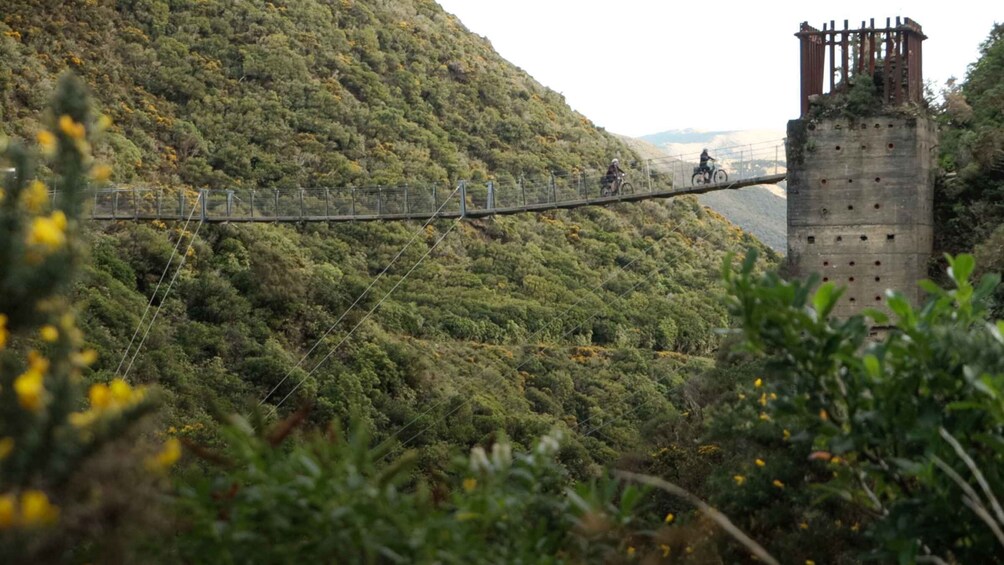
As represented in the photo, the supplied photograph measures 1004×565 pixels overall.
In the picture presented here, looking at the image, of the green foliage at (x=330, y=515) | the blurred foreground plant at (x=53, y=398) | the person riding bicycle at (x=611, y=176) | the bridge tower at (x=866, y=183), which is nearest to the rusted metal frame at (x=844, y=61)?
the bridge tower at (x=866, y=183)

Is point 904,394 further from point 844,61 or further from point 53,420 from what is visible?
point 844,61

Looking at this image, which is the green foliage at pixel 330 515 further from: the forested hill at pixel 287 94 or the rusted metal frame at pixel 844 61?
the forested hill at pixel 287 94

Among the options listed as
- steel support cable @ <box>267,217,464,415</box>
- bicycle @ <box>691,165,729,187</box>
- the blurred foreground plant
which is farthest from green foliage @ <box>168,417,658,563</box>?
steel support cable @ <box>267,217,464,415</box>

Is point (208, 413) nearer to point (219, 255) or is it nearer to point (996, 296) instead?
point (219, 255)

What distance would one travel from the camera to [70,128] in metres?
4.23

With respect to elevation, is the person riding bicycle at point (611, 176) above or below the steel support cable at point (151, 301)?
above

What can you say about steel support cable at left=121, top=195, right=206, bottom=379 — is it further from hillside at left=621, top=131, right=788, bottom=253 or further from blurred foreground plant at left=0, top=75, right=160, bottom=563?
hillside at left=621, top=131, right=788, bottom=253

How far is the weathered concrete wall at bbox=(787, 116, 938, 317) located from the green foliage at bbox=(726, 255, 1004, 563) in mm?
11019

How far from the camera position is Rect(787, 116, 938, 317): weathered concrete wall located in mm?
16391

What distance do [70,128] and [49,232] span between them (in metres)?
0.50

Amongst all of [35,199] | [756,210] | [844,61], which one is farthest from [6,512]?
[756,210]

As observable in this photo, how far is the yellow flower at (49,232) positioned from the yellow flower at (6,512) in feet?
2.34

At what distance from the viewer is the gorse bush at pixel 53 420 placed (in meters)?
3.56

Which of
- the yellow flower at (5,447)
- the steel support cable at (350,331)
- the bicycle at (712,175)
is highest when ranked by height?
the bicycle at (712,175)
